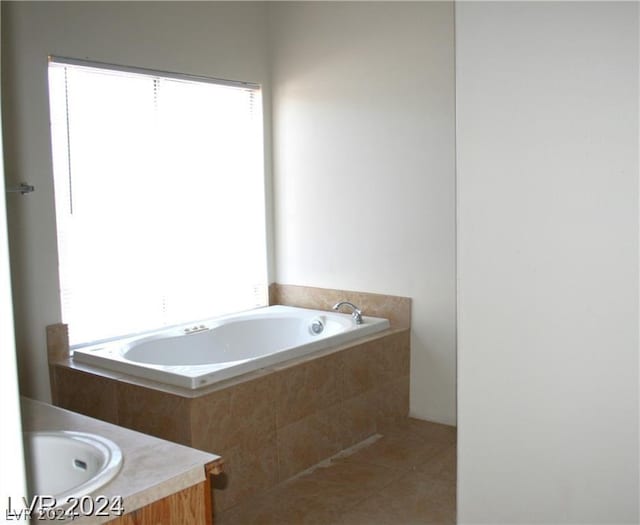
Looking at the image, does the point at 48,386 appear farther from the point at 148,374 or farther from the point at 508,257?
the point at 508,257

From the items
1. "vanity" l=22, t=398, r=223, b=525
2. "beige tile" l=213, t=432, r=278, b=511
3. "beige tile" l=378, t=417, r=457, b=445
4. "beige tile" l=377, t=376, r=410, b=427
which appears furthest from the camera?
"beige tile" l=377, t=376, r=410, b=427

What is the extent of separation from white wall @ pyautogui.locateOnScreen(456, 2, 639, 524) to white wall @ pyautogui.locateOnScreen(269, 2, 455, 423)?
2.07 m

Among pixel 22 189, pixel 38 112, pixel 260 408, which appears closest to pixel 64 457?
pixel 260 408

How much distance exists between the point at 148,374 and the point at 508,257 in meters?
1.86

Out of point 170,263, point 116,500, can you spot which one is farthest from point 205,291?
point 116,500

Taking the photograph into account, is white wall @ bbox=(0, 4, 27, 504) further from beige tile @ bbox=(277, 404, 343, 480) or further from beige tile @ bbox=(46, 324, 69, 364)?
beige tile @ bbox=(46, 324, 69, 364)

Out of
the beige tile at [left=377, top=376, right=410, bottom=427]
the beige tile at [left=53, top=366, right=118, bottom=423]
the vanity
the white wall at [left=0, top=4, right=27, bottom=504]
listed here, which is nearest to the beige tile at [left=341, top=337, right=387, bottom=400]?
the beige tile at [left=377, top=376, right=410, bottom=427]

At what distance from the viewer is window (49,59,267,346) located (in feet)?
11.1

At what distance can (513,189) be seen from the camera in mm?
1565

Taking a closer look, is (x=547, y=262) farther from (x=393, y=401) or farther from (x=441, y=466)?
(x=393, y=401)

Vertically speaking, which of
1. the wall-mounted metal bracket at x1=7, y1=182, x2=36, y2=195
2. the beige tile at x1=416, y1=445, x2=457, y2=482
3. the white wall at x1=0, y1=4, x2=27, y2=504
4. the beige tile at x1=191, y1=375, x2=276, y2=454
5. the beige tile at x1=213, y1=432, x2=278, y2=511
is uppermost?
the wall-mounted metal bracket at x1=7, y1=182, x2=36, y2=195

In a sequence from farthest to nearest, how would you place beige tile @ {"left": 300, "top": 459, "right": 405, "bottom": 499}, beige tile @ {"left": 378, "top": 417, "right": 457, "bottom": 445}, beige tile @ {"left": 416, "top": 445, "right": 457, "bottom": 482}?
beige tile @ {"left": 378, "top": 417, "right": 457, "bottom": 445}
beige tile @ {"left": 416, "top": 445, "right": 457, "bottom": 482}
beige tile @ {"left": 300, "top": 459, "right": 405, "bottom": 499}

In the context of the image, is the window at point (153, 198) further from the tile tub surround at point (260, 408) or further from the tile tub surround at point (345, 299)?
the tile tub surround at point (260, 408)

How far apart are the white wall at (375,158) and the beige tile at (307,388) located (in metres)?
0.75
